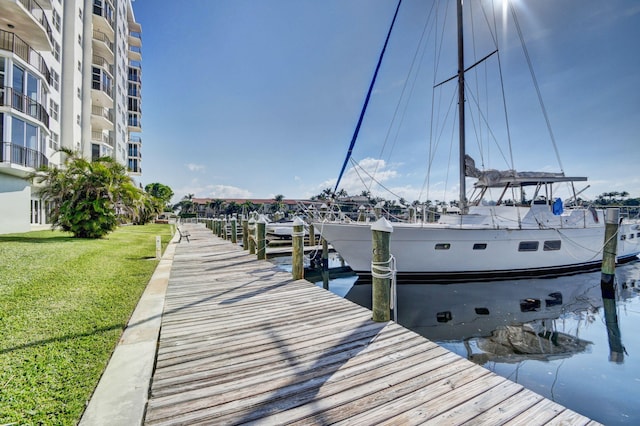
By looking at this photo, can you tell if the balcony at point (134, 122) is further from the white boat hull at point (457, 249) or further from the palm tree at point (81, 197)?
the white boat hull at point (457, 249)

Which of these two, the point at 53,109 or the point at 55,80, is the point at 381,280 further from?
the point at 55,80

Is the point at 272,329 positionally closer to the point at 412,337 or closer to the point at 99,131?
the point at 412,337

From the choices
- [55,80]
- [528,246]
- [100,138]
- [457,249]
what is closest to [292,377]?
[457,249]

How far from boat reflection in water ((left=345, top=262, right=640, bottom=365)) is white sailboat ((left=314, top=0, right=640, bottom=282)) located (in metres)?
0.71

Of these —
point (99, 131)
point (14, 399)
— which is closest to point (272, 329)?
point (14, 399)

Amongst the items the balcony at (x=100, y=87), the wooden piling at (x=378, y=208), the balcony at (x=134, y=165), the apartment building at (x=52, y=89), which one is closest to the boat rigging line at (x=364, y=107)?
the wooden piling at (x=378, y=208)

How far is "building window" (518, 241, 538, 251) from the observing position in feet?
37.9

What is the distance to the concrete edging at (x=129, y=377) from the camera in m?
2.22

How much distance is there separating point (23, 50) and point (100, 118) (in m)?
11.8

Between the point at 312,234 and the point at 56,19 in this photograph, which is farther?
the point at 56,19

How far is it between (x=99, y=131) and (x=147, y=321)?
31.7 m

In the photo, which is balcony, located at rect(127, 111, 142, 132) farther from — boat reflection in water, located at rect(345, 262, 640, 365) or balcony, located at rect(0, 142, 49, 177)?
boat reflection in water, located at rect(345, 262, 640, 365)

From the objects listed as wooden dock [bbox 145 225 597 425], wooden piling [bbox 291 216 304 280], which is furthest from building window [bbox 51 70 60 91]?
wooden dock [bbox 145 225 597 425]

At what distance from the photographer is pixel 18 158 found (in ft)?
48.0
